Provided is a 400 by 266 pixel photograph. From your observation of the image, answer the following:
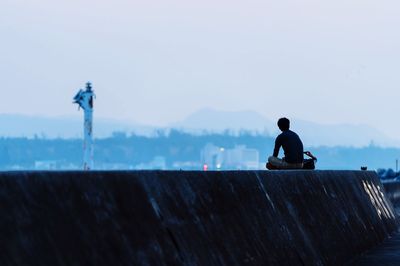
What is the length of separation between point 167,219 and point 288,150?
10560mm

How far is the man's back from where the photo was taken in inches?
597

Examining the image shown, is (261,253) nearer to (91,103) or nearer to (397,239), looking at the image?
(397,239)

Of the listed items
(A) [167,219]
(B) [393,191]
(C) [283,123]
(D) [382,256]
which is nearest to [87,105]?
(B) [393,191]

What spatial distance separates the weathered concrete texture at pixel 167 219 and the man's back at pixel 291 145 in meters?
5.97

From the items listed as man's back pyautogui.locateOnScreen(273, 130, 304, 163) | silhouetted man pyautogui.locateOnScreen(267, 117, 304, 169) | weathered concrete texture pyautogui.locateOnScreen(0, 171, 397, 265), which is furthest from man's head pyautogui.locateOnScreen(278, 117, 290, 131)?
weathered concrete texture pyautogui.locateOnScreen(0, 171, 397, 265)

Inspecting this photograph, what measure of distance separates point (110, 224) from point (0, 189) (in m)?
0.77

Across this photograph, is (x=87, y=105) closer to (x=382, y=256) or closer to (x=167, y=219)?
(x=382, y=256)

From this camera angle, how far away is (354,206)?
10.8 meters

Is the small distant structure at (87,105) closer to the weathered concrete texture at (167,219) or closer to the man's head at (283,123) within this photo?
the man's head at (283,123)

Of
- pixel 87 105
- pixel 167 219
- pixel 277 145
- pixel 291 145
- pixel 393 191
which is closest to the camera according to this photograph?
pixel 167 219

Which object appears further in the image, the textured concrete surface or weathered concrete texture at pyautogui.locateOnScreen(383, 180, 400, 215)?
weathered concrete texture at pyautogui.locateOnScreen(383, 180, 400, 215)

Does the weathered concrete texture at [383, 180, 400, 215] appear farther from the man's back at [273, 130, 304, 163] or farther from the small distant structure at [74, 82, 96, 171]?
the small distant structure at [74, 82, 96, 171]

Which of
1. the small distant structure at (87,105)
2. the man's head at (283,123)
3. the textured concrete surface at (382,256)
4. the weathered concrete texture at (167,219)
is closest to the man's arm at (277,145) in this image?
the man's head at (283,123)

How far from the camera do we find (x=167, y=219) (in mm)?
4754
